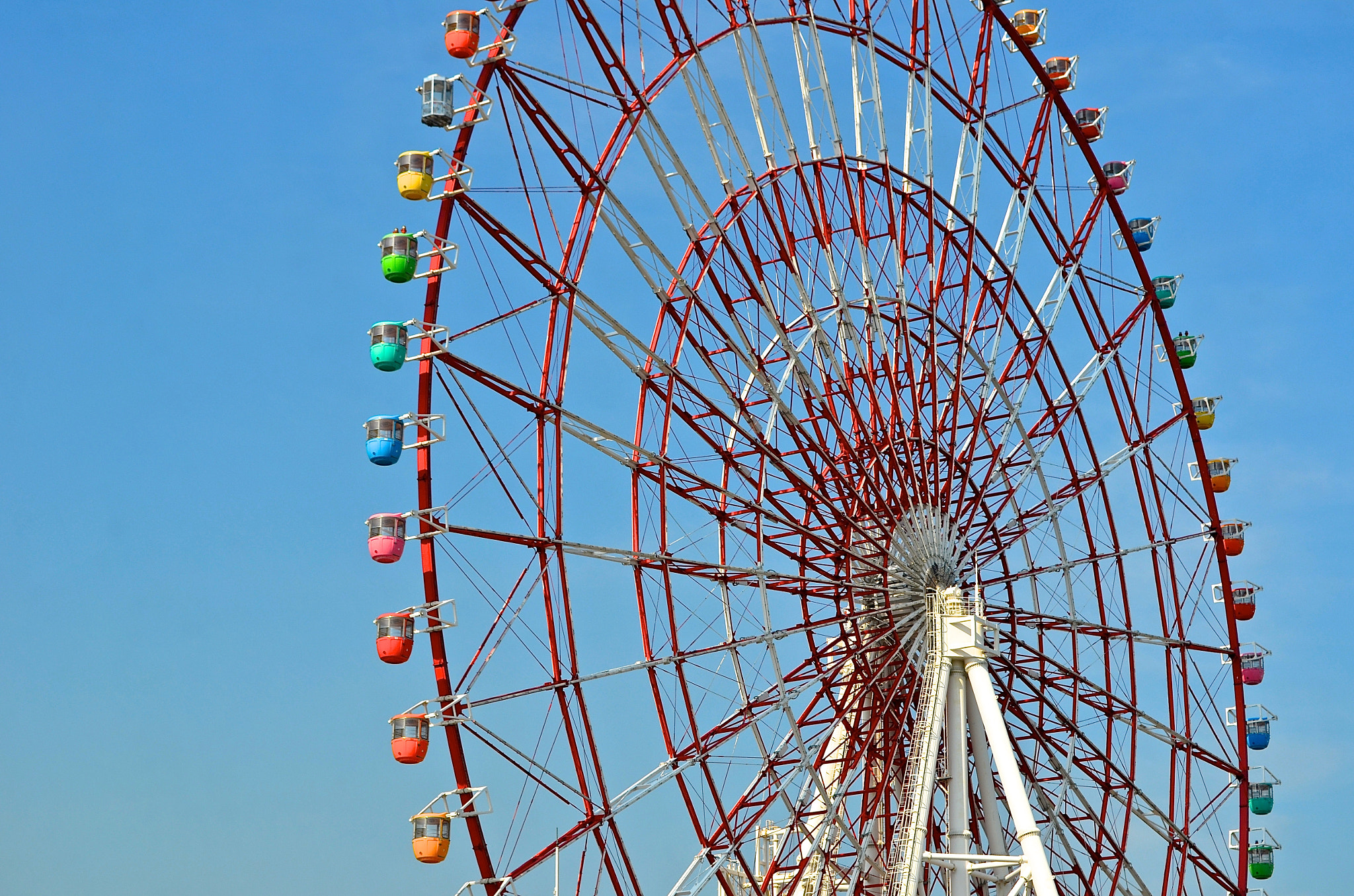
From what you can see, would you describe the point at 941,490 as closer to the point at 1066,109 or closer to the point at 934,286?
the point at 934,286

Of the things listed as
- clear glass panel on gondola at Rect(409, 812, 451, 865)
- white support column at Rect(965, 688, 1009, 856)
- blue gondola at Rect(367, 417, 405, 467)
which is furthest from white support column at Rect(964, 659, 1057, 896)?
blue gondola at Rect(367, 417, 405, 467)

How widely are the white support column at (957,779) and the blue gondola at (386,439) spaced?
855 centimetres

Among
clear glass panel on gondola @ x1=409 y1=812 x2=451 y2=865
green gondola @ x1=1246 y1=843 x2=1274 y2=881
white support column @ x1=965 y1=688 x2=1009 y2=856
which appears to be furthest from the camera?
green gondola @ x1=1246 y1=843 x2=1274 y2=881

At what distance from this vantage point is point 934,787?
81.6ft

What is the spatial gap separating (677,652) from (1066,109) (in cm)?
1168

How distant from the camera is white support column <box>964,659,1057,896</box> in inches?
936

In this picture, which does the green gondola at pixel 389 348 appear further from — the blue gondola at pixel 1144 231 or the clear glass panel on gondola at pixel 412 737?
the blue gondola at pixel 1144 231

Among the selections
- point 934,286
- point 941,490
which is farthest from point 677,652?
point 934,286

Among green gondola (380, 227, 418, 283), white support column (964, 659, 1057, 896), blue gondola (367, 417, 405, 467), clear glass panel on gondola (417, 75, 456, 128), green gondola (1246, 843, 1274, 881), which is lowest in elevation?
green gondola (1246, 843, 1274, 881)

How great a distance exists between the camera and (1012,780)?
2428 centimetres

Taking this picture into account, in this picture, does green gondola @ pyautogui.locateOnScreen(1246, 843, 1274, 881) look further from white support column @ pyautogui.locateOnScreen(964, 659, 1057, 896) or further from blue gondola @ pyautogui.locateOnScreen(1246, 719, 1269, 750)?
white support column @ pyautogui.locateOnScreen(964, 659, 1057, 896)

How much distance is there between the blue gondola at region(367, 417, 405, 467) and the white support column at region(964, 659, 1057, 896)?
28.4ft

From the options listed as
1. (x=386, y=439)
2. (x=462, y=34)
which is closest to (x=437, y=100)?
(x=462, y=34)

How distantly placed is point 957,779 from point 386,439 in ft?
30.3
